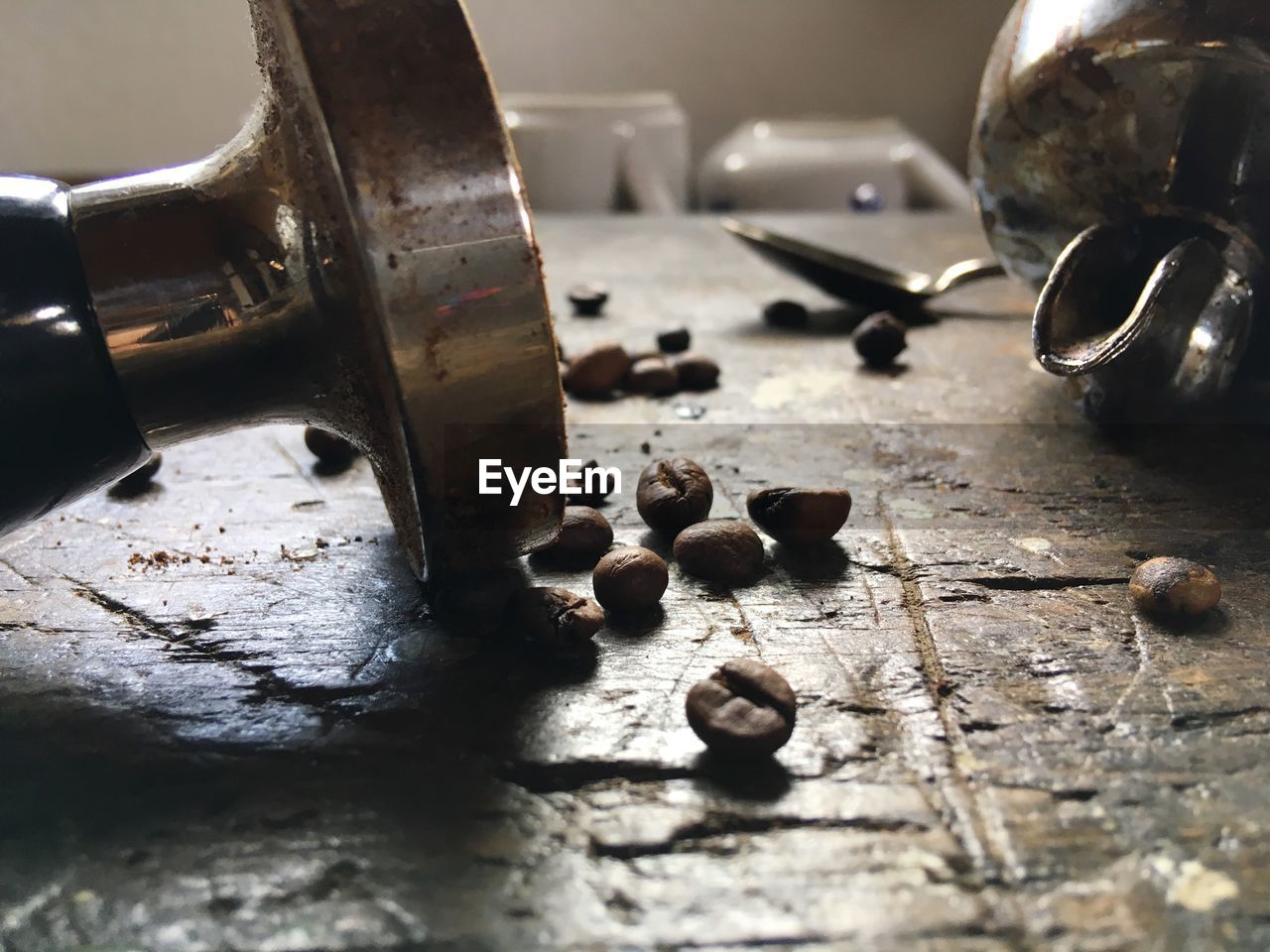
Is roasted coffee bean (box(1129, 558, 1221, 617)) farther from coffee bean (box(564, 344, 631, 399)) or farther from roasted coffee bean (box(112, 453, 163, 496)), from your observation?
roasted coffee bean (box(112, 453, 163, 496))

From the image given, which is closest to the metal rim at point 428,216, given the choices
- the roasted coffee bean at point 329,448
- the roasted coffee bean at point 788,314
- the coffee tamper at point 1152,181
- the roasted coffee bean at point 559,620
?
the roasted coffee bean at point 559,620

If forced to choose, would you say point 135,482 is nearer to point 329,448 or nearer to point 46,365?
point 329,448

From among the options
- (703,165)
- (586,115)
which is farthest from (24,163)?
(703,165)

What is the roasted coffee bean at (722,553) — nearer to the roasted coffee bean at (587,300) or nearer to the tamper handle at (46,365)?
the tamper handle at (46,365)

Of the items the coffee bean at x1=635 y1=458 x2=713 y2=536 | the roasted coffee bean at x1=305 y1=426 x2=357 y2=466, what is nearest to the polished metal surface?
the coffee bean at x1=635 y1=458 x2=713 y2=536

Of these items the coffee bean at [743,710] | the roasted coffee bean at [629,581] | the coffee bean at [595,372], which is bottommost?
the coffee bean at [595,372]

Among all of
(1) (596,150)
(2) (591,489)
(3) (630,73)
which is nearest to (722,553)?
(2) (591,489)

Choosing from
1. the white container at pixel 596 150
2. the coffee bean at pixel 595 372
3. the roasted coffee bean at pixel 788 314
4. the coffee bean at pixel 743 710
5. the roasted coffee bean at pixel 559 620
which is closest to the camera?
the coffee bean at pixel 743 710
